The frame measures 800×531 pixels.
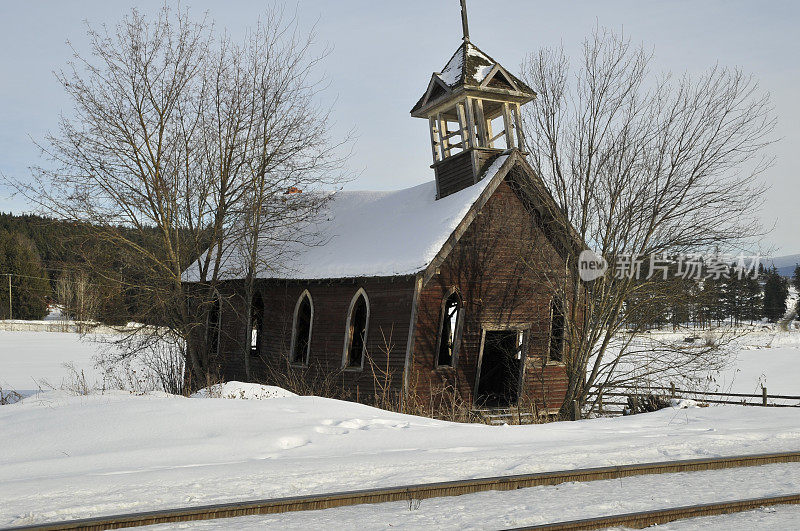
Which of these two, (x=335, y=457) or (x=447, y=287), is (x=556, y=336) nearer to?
(x=447, y=287)

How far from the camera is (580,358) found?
1683cm

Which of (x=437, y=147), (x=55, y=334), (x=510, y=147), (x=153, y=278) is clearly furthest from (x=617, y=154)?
(x=55, y=334)

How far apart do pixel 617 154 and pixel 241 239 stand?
11257 mm

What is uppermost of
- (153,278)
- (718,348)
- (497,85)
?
(497,85)

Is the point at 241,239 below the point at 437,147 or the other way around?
below

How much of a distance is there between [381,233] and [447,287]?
3.70 meters

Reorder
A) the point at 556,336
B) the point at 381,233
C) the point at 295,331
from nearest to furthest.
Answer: the point at 556,336 < the point at 381,233 < the point at 295,331

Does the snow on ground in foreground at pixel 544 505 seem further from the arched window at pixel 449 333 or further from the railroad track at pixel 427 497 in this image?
the arched window at pixel 449 333

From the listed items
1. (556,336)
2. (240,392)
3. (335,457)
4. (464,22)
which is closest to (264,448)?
(335,457)

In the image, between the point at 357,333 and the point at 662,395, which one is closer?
the point at 662,395

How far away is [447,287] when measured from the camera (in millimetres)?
17078

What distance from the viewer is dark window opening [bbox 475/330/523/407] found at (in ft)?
60.5

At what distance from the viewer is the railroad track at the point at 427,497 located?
5.59 m

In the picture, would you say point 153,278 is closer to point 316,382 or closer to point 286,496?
point 316,382
